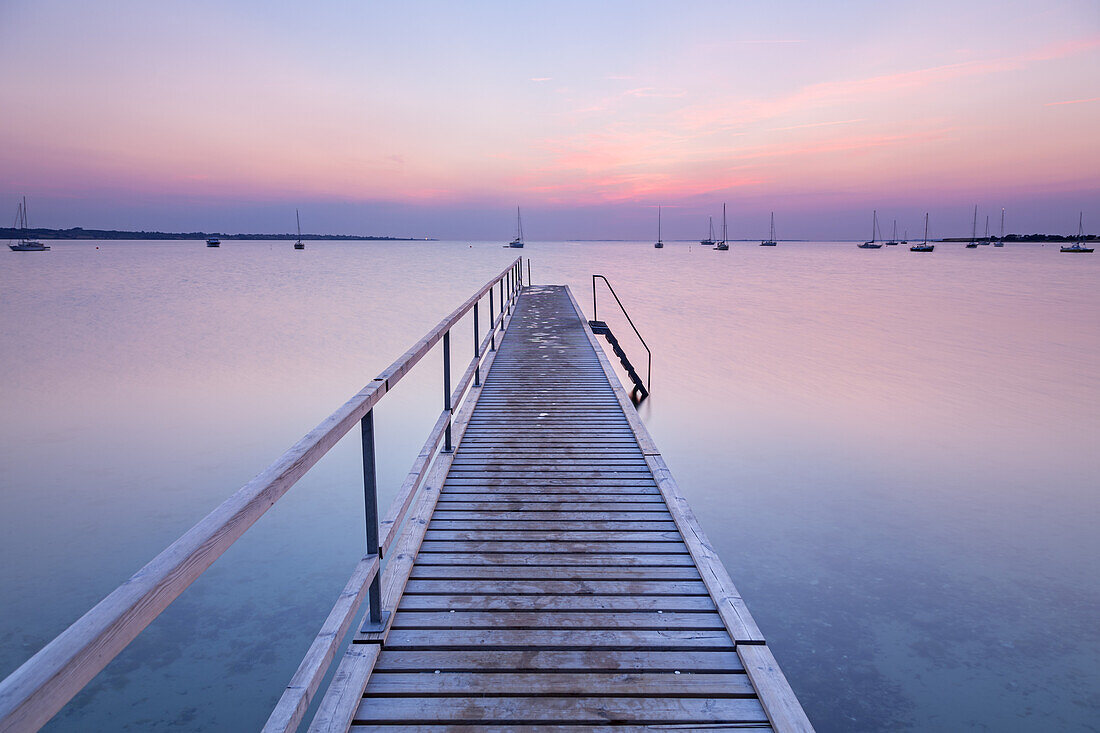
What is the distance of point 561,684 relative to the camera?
8.31 ft

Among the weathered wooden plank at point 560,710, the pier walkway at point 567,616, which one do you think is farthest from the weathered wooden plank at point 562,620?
the weathered wooden plank at point 560,710

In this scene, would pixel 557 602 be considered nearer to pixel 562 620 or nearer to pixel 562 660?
pixel 562 620

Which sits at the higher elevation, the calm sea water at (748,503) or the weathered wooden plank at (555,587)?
the weathered wooden plank at (555,587)

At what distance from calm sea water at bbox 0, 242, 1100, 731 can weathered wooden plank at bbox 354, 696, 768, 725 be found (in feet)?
7.84

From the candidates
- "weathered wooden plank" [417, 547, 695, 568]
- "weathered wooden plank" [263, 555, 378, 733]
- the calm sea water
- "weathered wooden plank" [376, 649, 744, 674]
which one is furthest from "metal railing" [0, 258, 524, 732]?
the calm sea water

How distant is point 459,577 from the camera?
11.1ft

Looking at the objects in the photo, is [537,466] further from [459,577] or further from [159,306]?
[159,306]

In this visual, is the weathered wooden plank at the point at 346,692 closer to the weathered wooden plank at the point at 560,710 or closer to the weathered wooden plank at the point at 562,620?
the weathered wooden plank at the point at 560,710

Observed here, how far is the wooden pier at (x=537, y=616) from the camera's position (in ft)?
7.79

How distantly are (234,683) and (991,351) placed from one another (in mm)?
21844

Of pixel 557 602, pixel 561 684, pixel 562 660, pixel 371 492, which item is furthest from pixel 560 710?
→ pixel 371 492

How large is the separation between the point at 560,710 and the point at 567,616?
0.63 m

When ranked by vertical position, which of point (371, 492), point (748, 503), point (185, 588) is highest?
point (185, 588)

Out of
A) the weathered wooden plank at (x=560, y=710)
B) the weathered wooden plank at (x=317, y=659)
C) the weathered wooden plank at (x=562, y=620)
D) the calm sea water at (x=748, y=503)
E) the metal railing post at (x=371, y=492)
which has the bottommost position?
the calm sea water at (x=748, y=503)
